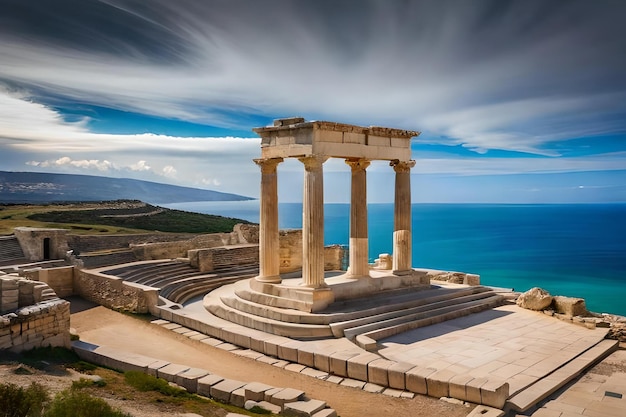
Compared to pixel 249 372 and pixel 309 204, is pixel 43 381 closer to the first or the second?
pixel 249 372

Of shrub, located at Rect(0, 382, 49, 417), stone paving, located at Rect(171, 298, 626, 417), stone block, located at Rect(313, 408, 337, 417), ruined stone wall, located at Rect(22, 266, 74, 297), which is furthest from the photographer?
ruined stone wall, located at Rect(22, 266, 74, 297)

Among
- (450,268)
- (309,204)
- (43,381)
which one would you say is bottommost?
(450,268)

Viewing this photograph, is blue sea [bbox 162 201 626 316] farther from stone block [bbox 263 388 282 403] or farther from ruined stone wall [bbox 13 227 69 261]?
ruined stone wall [bbox 13 227 69 261]

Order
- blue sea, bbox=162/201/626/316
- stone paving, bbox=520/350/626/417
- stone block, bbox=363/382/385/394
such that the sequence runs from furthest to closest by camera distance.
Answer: blue sea, bbox=162/201/626/316
stone block, bbox=363/382/385/394
stone paving, bbox=520/350/626/417

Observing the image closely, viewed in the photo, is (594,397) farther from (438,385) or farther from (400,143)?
(400,143)

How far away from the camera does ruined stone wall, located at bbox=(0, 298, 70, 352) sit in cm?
1083

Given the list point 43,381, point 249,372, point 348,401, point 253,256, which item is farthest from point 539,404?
point 253,256

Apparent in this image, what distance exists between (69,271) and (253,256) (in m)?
8.56

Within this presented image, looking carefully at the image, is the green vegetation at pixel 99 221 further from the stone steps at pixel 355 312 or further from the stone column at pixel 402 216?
the stone column at pixel 402 216

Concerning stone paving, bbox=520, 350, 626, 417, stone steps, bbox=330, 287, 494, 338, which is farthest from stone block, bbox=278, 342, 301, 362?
stone paving, bbox=520, 350, 626, 417

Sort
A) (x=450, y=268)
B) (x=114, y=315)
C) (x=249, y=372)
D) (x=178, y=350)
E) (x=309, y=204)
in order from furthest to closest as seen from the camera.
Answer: (x=450, y=268)
(x=114, y=315)
(x=309, y=204)
(x=178, y=350)
(x=249, y=372)

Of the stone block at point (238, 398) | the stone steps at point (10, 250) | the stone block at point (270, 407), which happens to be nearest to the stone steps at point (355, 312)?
the stone block at point (270, 407)

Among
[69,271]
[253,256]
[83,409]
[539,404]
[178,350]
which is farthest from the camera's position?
Result: [253,256]

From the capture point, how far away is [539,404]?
1077 cm
